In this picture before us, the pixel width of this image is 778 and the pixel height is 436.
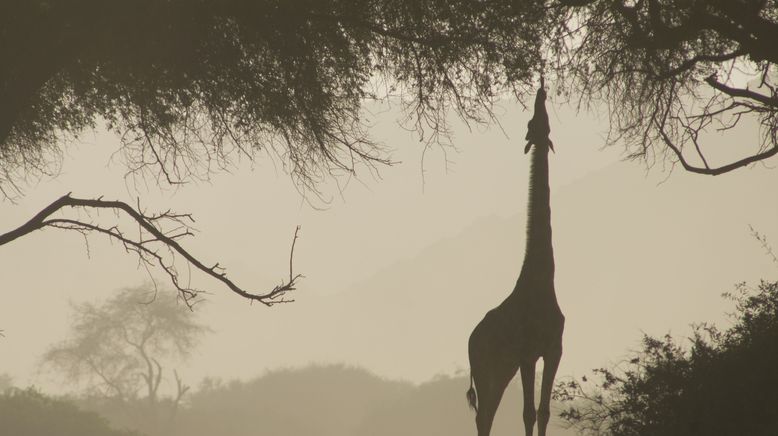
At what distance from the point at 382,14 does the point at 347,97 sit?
33.1 inches

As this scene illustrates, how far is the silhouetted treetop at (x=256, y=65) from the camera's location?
19.8ft

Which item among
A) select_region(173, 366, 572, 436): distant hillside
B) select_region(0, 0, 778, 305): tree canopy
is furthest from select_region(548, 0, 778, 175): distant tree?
select_region(173, 366, 572, 436): distant hillside

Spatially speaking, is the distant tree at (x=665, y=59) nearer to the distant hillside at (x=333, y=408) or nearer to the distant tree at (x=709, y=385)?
the distant tree at (x=709, y=385)

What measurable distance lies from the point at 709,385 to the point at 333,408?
49330 mm

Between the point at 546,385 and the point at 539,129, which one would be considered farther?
the point at 539,129

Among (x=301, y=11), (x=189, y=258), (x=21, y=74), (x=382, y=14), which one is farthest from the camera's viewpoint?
(x=382, y=14)

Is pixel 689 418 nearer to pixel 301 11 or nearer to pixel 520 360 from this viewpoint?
pixel 520 360

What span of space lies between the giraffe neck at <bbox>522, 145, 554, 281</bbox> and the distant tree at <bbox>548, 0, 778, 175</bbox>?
1063 millimetres

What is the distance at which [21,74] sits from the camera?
5.79 meters

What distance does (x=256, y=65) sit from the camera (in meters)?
6.81

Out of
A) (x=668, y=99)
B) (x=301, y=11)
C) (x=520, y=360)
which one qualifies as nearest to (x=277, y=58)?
(x=301, y=11)

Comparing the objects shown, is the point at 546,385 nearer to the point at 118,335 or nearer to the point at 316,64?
the point at 316,64

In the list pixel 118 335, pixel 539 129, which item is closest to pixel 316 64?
pixel 539 129

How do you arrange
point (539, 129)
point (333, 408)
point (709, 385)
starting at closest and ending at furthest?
1. point (709, 385)
2. point (539, 129)
3. point (333, 408)
